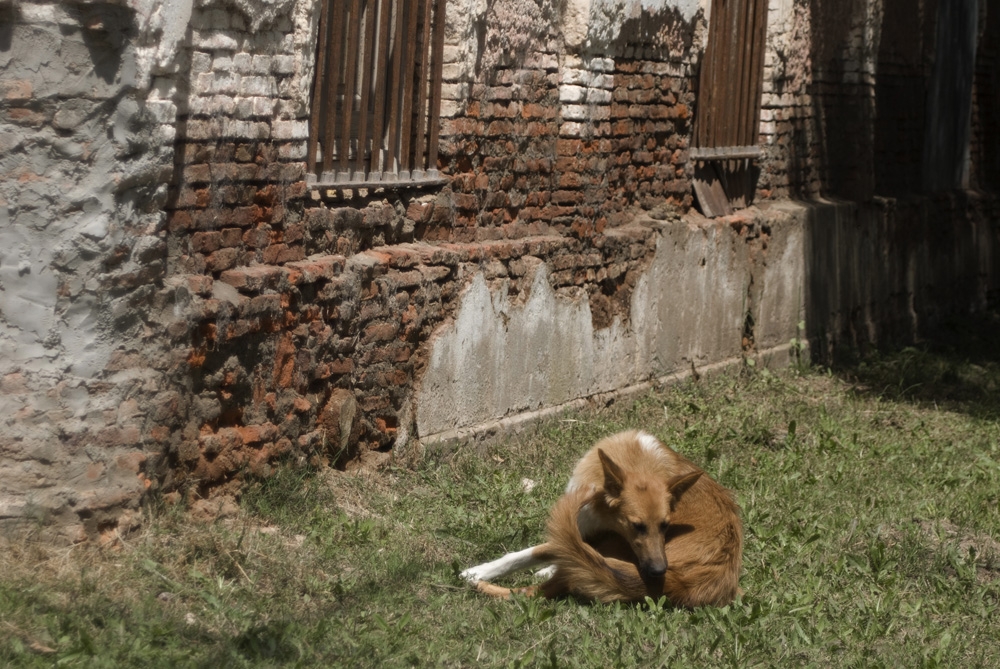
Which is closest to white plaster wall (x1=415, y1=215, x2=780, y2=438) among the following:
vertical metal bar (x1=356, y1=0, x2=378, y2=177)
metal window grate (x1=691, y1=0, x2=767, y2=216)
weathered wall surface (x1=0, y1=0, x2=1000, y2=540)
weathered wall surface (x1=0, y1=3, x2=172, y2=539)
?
weathered wall surface (x1=0, y1=0, x2=1000, y2=540)

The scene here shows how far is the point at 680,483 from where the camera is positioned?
4582 mm

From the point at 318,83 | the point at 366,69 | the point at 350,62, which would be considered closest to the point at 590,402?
the point at 366,69

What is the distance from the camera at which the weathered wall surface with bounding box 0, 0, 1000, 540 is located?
4449 mm

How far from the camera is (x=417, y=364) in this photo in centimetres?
632

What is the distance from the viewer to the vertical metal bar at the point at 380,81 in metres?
5.91

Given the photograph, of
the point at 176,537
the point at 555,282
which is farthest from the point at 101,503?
the point at 555,282

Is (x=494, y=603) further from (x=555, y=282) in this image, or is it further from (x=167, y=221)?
(x=555, y=282)

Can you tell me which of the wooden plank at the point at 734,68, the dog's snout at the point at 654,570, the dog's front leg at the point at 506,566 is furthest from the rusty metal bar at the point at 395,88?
the wooden plank at the point at 734,68

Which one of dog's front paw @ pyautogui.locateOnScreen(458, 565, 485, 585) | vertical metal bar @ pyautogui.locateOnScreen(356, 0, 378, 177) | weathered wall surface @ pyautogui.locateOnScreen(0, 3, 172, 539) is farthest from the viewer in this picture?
vertical metal bar @ pyautogui.locateOnScreen(356, 0, 378, 177)

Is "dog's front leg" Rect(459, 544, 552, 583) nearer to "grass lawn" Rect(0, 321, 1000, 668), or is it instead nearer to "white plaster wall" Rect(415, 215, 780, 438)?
"grass lawn" Rect(0, 321, 1000, 668)

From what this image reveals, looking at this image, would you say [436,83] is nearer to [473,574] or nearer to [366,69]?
[366,69]

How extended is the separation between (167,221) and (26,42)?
2.73 feet

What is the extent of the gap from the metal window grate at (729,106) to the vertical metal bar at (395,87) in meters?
3.25

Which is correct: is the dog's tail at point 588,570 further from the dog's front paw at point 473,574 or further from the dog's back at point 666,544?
the dog's front paw at point 473,574
